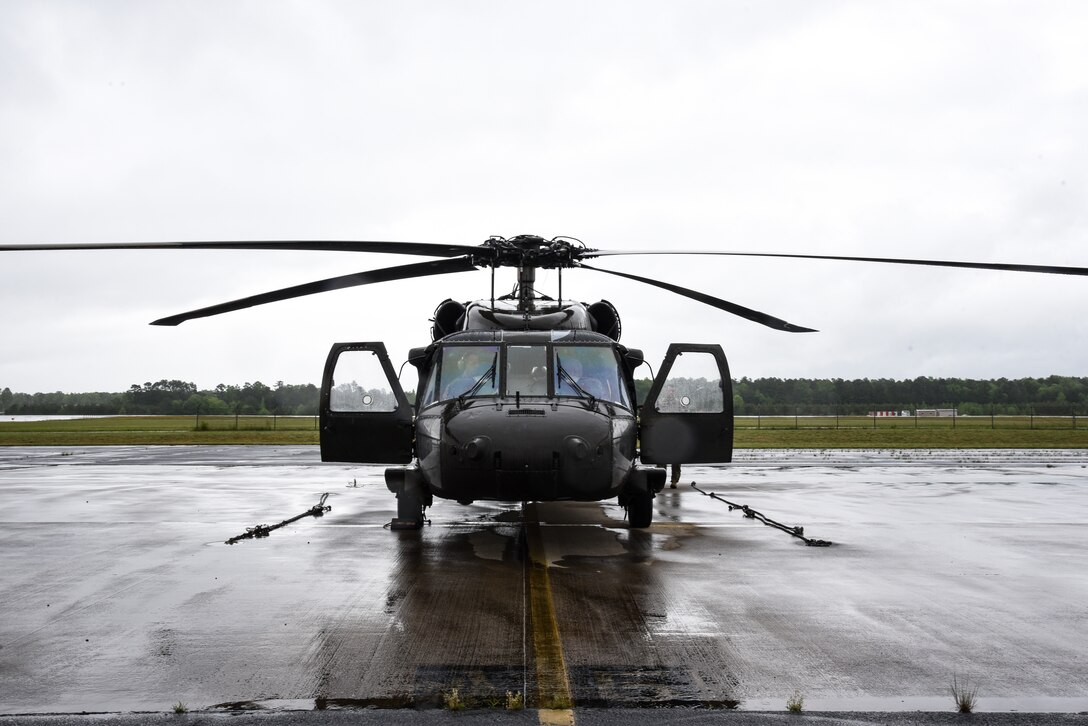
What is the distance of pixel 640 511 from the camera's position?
32.7ft

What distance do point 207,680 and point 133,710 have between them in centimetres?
47

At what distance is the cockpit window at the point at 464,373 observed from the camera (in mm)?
9344

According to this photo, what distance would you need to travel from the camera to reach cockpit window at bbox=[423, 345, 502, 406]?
9344 mm

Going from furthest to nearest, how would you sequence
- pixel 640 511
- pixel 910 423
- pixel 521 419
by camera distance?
pixel 910 423, pixel 640 511, pixel 521 419

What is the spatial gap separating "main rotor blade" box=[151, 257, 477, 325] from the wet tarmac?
2.41 meters

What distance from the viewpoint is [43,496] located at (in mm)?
13969

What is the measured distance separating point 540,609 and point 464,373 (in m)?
3.85

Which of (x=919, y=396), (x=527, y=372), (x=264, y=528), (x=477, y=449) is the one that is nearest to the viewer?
(x=477, y=449)

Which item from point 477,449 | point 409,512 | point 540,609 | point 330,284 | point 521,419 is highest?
point 330,284

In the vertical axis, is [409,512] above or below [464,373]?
below

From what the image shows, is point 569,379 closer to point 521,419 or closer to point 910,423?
point 521,419

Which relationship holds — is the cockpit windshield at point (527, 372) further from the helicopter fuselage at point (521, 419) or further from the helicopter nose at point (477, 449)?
the helicopter nose at point (477, 449)

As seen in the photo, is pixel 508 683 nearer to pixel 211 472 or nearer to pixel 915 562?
pixel 915 562

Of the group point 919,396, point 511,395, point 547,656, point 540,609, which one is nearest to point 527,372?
point 511,395
